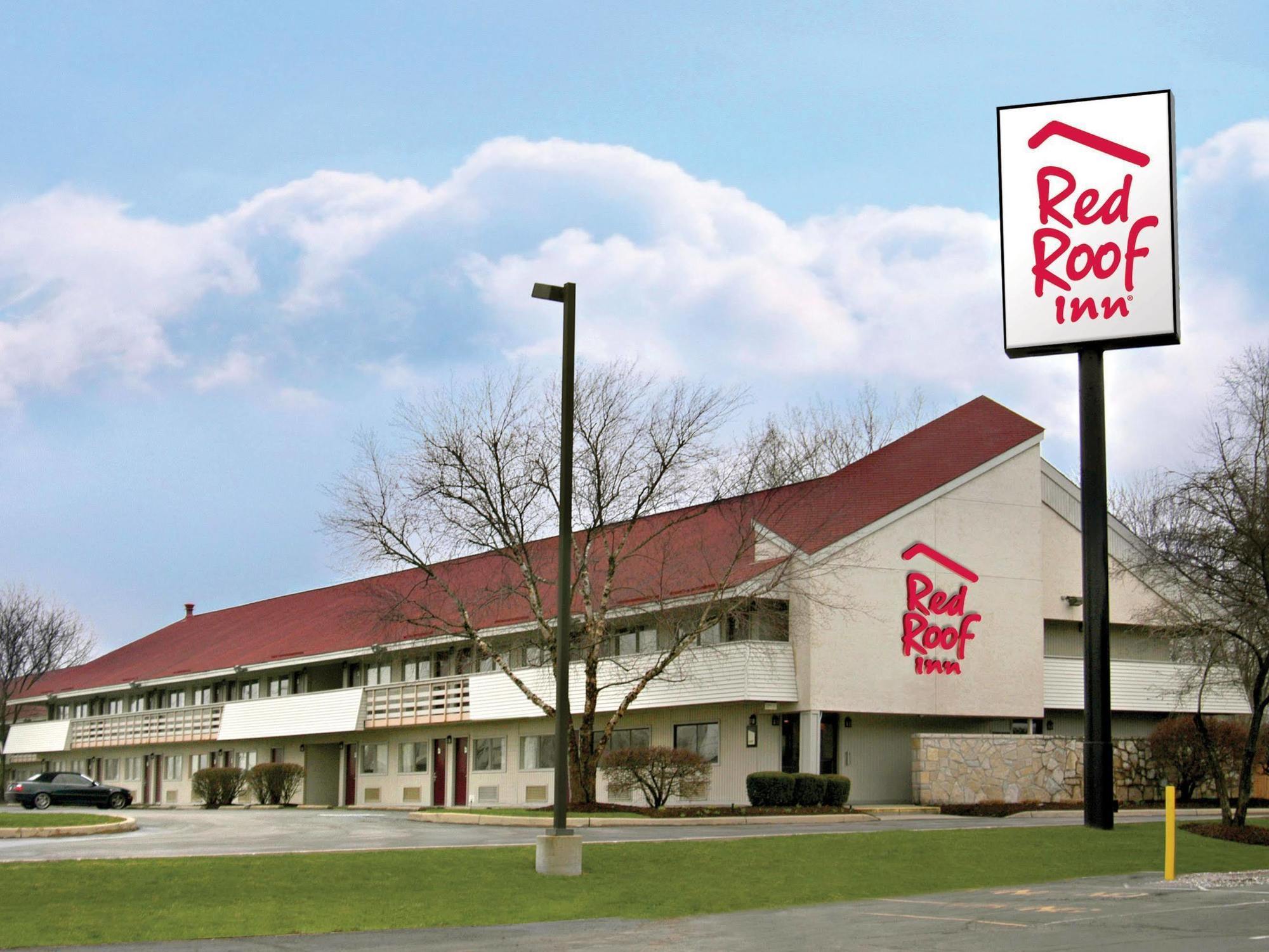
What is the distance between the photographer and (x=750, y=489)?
3491 cm

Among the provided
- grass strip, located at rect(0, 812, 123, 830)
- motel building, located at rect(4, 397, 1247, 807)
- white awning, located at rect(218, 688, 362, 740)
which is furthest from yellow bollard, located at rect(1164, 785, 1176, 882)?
white awning, located at rect(218, 688, 362, 740)

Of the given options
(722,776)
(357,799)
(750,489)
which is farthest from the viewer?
(357,799)

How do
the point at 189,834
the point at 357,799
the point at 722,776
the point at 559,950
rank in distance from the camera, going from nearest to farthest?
the point at 559,950, the point at 189,834, the point at 722,776, the point at 357,799

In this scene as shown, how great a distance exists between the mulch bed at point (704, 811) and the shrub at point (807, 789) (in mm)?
214

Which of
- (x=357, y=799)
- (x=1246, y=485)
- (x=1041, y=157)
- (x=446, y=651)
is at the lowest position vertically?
(x=357, y=799)

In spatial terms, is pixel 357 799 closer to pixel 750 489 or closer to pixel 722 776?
pixel 722 776

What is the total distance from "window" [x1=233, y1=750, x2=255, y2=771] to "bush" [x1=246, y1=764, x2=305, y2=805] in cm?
915

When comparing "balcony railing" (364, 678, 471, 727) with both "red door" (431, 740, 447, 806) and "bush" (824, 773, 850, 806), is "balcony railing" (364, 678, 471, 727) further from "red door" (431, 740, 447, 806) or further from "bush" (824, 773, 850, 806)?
"bush" (824, 773, 850, 806)

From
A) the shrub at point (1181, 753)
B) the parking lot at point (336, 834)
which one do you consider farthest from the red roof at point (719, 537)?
the shrub at point (1181, 753)

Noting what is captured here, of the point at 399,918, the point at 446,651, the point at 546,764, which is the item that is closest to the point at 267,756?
the point at 446,651

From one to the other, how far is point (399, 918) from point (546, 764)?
27.7 metres

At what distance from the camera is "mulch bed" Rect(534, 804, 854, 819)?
31312mm

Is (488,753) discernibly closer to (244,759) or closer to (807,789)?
(807,789)

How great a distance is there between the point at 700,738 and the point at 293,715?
19.5 metres
